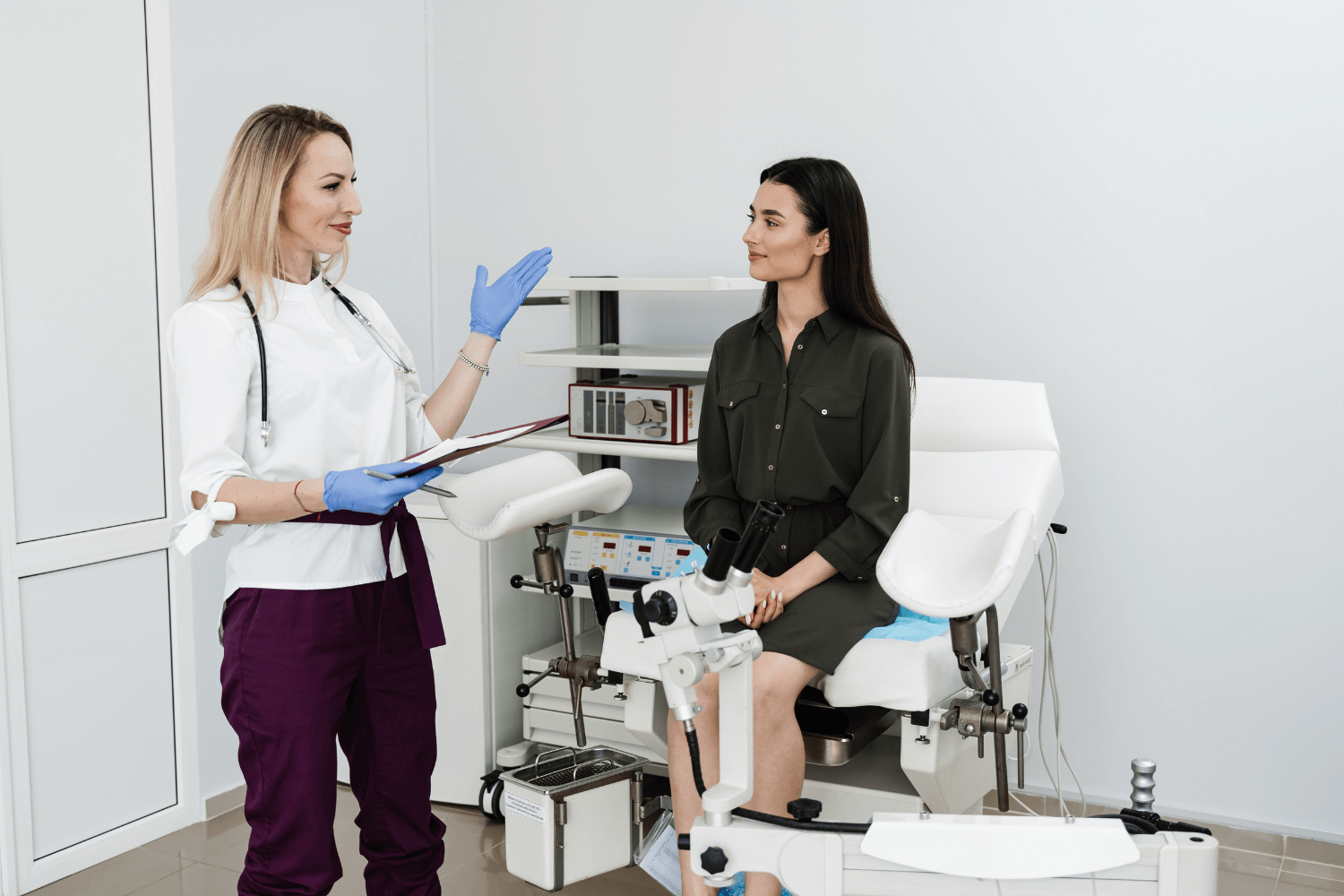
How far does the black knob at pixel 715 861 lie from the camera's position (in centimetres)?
131

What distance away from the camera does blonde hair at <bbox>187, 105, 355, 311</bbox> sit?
1.56 meters

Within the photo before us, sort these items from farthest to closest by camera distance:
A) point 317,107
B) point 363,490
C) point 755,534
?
point 317,107 → point 363,490 → point 755,534

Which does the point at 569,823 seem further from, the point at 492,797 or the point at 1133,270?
the point at 1133,270

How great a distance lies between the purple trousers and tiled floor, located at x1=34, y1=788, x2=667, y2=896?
0.77 m

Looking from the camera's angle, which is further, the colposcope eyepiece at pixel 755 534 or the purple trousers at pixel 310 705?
the purple trousers at pixel 310 705

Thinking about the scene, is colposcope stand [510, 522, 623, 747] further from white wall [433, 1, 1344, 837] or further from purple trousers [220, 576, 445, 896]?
white wall [433, 1, 1344, 837]

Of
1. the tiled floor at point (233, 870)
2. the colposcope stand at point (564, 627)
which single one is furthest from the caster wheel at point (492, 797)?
the colposcope stand at point (564, 627)

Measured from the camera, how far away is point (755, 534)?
1.24 metres

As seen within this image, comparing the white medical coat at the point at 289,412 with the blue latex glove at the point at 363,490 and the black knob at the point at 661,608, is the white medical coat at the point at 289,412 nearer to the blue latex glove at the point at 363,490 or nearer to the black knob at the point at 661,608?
the blue latex glove at the point at 363,490

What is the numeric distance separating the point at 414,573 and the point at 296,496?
0.25 meters

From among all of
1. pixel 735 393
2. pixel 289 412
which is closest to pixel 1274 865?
pixel 735 393

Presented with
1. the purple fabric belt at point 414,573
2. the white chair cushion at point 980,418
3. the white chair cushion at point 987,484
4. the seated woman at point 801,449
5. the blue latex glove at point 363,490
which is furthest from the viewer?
the white chair cushion at point 980,418

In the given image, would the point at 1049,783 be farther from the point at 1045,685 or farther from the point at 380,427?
the point at 380,427

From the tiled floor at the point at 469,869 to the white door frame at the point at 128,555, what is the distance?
48 millimetres
